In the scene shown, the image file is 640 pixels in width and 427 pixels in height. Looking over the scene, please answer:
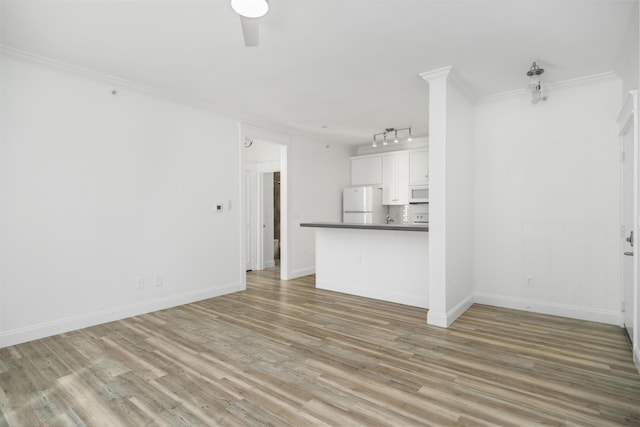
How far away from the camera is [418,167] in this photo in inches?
258

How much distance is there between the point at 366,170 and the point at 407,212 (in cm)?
124

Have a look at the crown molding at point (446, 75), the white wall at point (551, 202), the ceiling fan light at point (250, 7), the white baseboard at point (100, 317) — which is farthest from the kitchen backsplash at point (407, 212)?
the ceiling fan light at point (250, 7)

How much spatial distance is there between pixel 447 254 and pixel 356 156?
4.30m

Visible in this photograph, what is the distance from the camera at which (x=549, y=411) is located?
200 centimetres

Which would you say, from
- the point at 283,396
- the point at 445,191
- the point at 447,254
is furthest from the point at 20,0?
the point at 447,254

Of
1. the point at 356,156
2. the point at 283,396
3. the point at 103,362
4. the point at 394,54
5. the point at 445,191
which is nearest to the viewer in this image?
the point at 283,396

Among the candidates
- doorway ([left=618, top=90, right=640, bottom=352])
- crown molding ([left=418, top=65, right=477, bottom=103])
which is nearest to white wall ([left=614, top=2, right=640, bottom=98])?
doorway ([left=618, top=90, right=640, bottom=352])

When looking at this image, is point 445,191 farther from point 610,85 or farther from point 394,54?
point 610,85

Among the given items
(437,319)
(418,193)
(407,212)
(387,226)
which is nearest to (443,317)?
(437,319)

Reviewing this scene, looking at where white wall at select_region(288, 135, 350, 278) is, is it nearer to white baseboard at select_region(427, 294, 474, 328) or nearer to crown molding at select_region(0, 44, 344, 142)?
crown molding at select_region(0, 44, 344, 142)

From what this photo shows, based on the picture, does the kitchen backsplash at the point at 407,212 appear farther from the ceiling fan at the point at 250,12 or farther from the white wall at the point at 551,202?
the ceiling fan at the point at 250,12

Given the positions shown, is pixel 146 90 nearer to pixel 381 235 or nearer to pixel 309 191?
pixel 309 191

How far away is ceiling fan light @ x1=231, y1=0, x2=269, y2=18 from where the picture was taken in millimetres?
1973

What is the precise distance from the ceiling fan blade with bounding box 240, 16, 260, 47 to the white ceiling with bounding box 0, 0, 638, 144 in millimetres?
296
